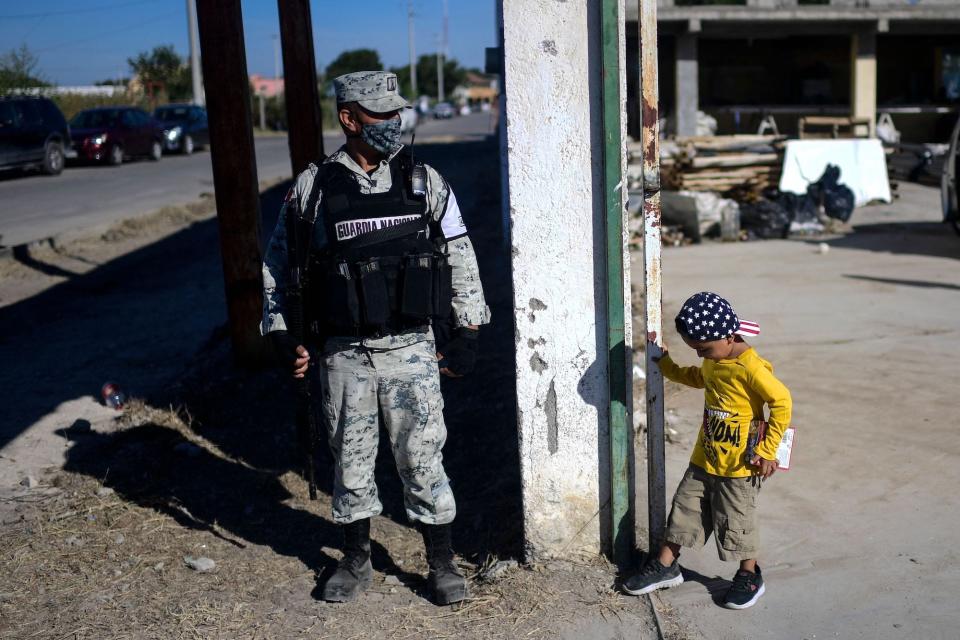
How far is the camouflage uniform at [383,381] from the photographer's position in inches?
129

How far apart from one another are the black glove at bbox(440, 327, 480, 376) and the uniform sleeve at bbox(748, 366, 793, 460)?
0.96 meters

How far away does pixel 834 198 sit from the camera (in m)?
13.0

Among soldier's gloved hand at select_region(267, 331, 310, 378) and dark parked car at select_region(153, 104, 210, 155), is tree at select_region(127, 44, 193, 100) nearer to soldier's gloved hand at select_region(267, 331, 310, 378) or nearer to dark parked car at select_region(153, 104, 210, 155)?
dark parked car at select_region(153, 104, 210, 155)

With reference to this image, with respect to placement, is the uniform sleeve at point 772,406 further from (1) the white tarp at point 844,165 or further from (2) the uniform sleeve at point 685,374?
(1) the white tarp at point 844,165

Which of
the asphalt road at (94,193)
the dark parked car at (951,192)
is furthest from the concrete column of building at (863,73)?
the asphalt road at (94,193)

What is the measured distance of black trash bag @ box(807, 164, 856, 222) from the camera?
12938 mm

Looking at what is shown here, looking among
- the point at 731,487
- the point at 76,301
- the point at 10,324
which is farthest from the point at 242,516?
the point at 76,301

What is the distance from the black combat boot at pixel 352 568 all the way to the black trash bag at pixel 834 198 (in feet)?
36.1

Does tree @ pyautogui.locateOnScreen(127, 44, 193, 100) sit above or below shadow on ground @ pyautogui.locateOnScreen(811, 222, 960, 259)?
above

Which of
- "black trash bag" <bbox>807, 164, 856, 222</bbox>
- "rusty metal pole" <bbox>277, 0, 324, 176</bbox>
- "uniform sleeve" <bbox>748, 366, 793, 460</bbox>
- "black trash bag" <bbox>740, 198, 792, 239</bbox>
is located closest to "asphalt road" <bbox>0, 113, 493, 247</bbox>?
"rusty metal pole" <bbox>277, 0, 324, 176</bbox>

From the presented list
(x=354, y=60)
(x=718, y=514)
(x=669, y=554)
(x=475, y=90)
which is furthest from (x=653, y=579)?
(x=475, y=90)

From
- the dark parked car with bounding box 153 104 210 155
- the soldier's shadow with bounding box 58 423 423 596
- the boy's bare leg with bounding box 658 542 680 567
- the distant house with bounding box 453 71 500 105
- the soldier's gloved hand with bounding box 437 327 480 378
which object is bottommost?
the soldier's shadow with bounding box 58 423 423 596

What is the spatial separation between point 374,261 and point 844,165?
531 inches

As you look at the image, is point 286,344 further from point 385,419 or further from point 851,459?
point 851,459
